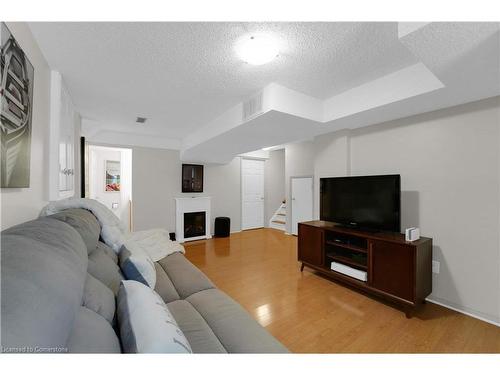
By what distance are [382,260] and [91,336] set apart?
2510 mm

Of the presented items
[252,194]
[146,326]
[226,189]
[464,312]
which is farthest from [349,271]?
[252,194]

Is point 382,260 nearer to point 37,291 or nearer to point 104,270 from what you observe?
point 104,270

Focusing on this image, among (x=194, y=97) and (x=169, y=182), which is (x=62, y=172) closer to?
(x=194, y=97)

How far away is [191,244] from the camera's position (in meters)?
4.72

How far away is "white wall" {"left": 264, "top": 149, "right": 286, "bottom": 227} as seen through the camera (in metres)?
6.27

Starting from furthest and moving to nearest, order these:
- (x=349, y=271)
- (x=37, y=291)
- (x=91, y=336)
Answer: (x=349, y=271), (x=91, y=336), (x=37, y=291)

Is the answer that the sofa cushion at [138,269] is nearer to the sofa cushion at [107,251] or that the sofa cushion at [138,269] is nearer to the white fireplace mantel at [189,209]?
the sofa cushion at [107,251]

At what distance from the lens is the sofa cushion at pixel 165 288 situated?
1402 mm

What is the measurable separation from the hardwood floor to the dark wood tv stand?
0.16 m

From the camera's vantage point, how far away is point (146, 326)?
72 centimetres

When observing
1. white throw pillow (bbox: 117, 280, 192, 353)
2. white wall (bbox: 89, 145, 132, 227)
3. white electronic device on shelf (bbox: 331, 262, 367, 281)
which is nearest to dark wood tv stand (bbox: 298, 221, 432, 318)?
white electronic device on shelf (bbox: 331, 262, 367, 281)

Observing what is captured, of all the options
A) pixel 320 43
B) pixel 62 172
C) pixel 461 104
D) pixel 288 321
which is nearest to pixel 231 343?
pixel 288 321

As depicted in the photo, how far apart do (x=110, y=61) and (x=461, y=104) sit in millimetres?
3385

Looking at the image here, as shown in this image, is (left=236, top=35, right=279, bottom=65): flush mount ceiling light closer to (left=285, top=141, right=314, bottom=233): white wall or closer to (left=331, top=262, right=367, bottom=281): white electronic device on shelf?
(left=331, top=262, right=367, bottom=281): white electronic device on shelf
